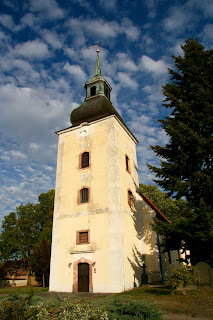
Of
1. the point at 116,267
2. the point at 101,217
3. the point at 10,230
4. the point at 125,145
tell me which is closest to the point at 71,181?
the point at 101,217

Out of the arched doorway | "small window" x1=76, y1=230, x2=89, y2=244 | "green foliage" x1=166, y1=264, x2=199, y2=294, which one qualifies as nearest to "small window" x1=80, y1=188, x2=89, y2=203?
"small window" x1=76, y1=230, x2=89, y2=244

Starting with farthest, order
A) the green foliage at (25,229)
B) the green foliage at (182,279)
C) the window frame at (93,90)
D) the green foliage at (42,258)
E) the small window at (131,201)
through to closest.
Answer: the green foliage at (25,229) → the green foliage at (42,258) → the window frame at (93,90) → the small window at (131,201) → the green foliage at (182,279)

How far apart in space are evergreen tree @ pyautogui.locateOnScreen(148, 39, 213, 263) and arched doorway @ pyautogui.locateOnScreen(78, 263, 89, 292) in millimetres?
7384

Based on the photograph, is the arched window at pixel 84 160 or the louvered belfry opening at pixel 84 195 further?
the arched window at pixel 84 160

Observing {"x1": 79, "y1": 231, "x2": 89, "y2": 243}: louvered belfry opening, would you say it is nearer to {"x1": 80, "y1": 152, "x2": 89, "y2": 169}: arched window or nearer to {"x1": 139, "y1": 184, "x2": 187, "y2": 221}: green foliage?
{"x1": 80, "y1": 152, "x2": 89, "y2": 169}: arched window

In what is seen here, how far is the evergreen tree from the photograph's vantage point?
1299 centimetres

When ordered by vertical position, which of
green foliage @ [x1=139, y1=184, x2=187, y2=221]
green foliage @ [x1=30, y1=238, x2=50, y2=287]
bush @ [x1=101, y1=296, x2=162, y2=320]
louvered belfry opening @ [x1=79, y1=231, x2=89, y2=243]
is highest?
green foliage @ [x1=139, y1=184, x2=187, y2=221]

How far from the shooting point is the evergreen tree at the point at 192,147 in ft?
42.6

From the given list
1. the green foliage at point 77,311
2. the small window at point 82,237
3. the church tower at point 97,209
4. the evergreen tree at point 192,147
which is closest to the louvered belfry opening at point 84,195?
the church tower at point 97,209

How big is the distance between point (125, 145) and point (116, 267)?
10589mm

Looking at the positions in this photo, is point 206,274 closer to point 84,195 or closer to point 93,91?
point 84,195

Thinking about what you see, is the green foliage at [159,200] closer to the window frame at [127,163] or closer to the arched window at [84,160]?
the window frame at [127,163]

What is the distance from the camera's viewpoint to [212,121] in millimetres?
14445

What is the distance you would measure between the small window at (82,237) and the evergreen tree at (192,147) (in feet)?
21.9
